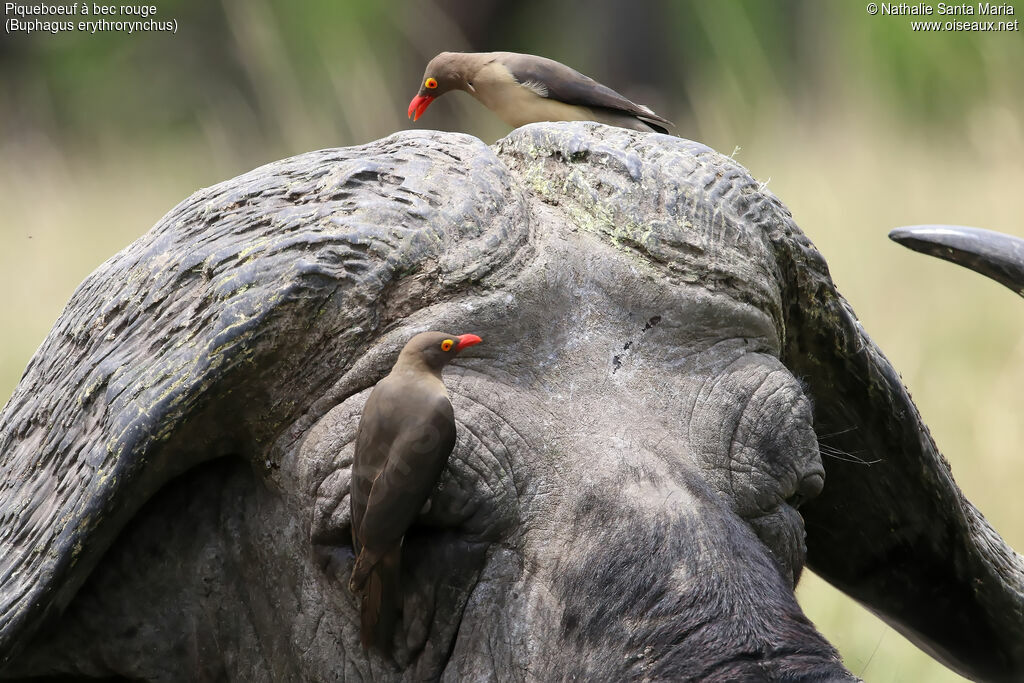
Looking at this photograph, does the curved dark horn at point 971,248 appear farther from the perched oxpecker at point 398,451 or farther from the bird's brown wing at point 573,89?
the perched oxpecker at point 398,451

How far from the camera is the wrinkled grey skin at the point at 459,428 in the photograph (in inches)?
94.4

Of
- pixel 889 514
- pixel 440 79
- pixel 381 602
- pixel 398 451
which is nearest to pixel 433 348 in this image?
pixel 398 451

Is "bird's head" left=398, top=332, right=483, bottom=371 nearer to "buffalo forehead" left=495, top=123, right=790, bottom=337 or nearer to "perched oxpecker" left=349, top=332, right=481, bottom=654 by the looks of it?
"perched oxpecker" left=349, top=332, right=481, bottom=654

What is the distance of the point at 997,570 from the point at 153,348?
2.39 m

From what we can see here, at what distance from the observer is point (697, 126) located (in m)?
10.9

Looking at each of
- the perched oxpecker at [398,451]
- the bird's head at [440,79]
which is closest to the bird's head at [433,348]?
the perched oxpecker at [398,451]

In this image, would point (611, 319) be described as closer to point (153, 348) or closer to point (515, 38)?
point (153, 348)

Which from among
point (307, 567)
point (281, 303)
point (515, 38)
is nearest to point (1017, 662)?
point (307, 567)

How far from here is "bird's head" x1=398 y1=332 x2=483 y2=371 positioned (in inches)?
92.0

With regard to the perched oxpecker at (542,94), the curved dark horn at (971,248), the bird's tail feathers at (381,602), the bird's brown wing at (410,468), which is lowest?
the bird's tail feathers at (381,602)

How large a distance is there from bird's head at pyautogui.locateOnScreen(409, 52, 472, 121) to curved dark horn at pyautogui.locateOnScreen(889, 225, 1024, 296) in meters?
1.48

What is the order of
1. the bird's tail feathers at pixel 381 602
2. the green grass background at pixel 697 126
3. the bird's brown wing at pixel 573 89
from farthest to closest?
the green grass background at pixel 697 126, the bird's brown wing at pixel 573 89, the bird's tail feathers at pixel 381 602

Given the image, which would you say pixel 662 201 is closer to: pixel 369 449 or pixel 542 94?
pixel 542 94

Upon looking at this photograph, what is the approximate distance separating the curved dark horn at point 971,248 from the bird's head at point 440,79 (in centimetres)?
148
